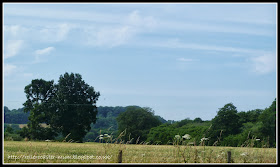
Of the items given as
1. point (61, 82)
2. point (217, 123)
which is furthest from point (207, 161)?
point (61, 82)

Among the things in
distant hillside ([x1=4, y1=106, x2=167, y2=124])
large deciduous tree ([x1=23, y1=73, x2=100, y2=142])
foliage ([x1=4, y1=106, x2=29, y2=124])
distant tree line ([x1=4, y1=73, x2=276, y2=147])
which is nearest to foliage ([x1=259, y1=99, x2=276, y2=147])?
distant tree line ([x1=4, y1=73, x2=276, y2=147])

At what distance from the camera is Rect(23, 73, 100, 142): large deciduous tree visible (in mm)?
20536

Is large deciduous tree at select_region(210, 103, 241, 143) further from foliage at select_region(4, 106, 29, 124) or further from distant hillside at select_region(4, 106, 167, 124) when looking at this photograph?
foliage at select_region(4, 106, 29, 124)

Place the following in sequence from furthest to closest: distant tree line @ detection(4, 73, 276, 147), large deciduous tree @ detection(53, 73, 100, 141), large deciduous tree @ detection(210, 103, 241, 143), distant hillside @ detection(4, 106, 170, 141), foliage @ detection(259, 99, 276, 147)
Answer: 1. large deciduous tree @ detection(53, 73, 100, 141)
2. distant hillside @ detection(4, 106, 170, 141)
3. distant tree line @ detection(4, 73, 276, 147)
4. large deciduous tree @ detection(210, 103, 241, 143)
5. foliage @ detection(259, 99, 276, 147)

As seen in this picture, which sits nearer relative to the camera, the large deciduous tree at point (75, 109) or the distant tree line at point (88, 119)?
the distant tree line at point (88, 119)

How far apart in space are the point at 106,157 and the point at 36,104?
13.3 metres

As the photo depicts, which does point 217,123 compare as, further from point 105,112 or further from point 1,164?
point 1,164

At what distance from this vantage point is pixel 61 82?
21672 millimetres

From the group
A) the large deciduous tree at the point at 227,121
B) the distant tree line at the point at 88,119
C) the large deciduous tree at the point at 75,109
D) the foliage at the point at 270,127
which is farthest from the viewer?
the large deciduous tree at the point at 75,109

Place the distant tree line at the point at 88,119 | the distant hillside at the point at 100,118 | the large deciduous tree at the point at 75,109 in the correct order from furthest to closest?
the large deciduous tree at the point at 75,109, the distant hillside at the point at 100,118, the distant tree line at the point at 88,119

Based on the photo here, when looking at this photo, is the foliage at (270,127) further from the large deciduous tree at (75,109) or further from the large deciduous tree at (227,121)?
the large deciduous tree at (75,109)

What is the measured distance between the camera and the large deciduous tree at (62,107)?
20536mm

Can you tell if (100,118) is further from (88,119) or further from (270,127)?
A: (270,127)

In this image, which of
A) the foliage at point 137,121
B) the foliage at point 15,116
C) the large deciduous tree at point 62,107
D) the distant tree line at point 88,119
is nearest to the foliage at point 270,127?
the distant tree line at point 88,119
